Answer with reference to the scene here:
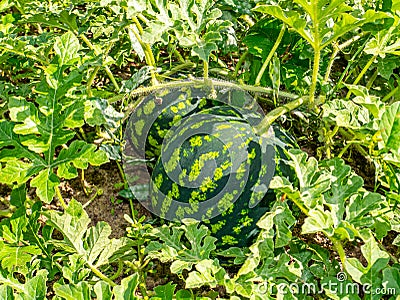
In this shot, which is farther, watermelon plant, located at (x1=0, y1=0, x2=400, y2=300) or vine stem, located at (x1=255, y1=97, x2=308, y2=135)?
vine stem, located at (x1=255, y1=97, x2=308, y2=135)

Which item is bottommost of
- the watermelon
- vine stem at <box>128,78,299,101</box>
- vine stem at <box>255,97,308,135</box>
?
the watermelon

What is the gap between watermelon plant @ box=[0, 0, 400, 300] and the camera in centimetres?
171

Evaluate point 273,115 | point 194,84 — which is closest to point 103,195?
point 194,84

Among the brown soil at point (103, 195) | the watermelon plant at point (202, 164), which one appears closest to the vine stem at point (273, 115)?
the watermelon plant at point (202, 164)

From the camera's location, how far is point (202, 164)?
1.98 meters

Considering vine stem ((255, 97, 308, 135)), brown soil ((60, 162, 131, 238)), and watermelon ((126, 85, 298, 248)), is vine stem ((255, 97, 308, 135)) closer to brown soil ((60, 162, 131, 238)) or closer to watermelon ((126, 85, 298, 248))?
watermelon ((126, 85, 298, 248))

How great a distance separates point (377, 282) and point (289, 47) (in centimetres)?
122

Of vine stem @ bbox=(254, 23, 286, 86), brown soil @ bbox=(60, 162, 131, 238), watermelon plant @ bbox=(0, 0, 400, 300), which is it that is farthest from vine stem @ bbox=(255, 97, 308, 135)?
brown soil @ bbox=(60, 162, 131, 238)

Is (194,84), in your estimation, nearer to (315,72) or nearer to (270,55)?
(270,55)

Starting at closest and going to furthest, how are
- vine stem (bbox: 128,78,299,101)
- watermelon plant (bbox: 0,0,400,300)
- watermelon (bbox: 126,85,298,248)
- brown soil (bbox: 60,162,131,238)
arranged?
watermelon plant (bbox: 0,0,400,300) < watermelon (bbox: 126,85,298,248) < vine stem (bbox: 128,78,299,101) < brown soil (bbox: 60,162,131,238)

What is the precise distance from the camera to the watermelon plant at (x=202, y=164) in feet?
5.62

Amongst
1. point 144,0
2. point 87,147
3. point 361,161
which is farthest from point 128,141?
point 361,161

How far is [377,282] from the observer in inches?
63.5

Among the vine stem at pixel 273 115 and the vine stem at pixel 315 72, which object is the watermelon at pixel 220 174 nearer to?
the vine stem at pixel 273 115
